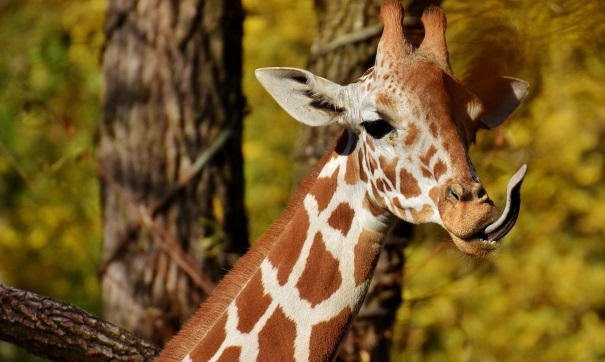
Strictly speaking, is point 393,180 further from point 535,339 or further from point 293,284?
point 535,339

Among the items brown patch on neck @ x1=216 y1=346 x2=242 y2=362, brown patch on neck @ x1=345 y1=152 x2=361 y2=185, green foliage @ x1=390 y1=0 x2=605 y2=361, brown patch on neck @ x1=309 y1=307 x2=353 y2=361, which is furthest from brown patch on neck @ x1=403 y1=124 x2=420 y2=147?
green foliage @ x1=390 y1=0 x2=605 y2=361

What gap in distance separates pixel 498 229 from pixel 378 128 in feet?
1.55

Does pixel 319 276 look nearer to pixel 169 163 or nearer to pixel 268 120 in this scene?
pixel 169 163

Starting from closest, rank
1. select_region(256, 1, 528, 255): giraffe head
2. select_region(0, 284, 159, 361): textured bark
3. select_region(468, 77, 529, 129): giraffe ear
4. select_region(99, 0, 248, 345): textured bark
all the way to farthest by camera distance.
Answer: select_region(256, 1, 528, 255): giraffe head
select_region(468, 77, 529, 129): giraffe ear
select_region(0, 284, 159, 361): textured bark
select_region(99, 0, 248, 345): textured bark

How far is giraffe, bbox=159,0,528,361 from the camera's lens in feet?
10.3

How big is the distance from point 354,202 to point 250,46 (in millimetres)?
5689

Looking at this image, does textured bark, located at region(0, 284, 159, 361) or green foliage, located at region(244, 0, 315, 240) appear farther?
green foliage, located at region(244, 0, 315, 240)

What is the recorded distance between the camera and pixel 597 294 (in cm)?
929

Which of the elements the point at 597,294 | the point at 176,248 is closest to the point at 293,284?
the point at 176,248

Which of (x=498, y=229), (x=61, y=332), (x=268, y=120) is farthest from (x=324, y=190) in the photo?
(x=268, y=120)

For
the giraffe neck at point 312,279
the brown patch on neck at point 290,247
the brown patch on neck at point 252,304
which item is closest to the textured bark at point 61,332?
the giraffe neck at point 312,279

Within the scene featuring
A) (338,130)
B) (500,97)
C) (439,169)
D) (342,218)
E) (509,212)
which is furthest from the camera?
(338,130)

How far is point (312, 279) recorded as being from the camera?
3307 millimetres

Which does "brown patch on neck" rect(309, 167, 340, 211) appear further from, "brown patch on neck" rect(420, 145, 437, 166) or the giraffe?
"brown patch on neck" rect(420, 145, 437, 166)
